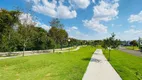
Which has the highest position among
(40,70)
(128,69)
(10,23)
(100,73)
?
(10,23)

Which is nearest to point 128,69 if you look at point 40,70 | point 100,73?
point 100,73

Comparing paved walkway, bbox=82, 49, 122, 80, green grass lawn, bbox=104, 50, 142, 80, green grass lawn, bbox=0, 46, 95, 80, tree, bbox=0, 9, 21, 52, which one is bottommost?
green grass lawn, bbox=104, 50, 142, 80

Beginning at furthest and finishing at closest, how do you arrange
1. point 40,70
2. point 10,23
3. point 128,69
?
point 10,23 < point 128,69 < point 40,70

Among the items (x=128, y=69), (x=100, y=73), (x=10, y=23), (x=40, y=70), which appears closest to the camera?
(x=100, y=73)

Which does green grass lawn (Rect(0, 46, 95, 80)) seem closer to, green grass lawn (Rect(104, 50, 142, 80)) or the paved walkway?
the paved walkway

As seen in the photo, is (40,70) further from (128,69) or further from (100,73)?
(128,69)

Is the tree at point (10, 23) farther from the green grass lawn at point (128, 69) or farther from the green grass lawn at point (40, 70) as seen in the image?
the green grass lawn at point (128, 69)

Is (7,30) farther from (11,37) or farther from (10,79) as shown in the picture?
(10,79)

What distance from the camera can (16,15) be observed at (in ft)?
96.9

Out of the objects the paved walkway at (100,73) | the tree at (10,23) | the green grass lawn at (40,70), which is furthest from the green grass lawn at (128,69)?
the tree at (10,23)

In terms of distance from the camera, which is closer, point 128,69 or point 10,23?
point 128,69

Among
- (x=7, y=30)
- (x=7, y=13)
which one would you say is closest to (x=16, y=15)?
(x=7, y=13)

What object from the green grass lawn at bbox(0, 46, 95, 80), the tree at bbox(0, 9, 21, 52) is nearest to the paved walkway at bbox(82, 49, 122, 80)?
the green grass lawn at bbox(0, 46, 95, 80)

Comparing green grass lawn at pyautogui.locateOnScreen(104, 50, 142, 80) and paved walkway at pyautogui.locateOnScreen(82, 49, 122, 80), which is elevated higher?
paved walkway at pyautogui.locateOnScreen(82, 49, 122, 80)
